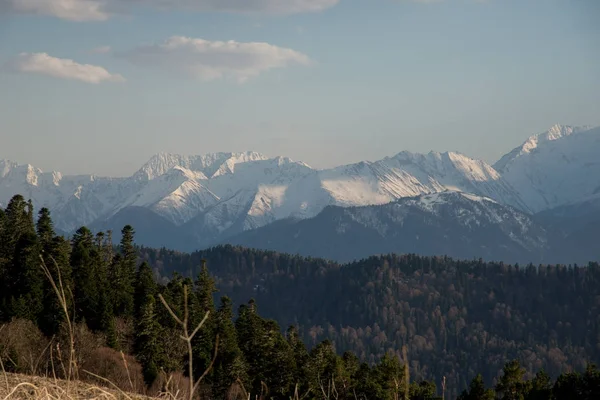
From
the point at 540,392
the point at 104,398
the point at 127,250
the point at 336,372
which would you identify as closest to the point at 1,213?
the point at 127,250

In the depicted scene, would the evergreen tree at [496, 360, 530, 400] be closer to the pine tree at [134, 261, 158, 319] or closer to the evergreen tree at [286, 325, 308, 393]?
the evergreen tree at [286, 325, 308, 393]

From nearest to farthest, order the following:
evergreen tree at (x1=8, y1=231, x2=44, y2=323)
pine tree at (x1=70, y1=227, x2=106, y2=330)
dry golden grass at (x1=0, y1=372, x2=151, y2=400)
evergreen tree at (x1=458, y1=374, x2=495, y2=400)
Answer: dry golden grass at (x1=0, y1=372, x2=151, y2=400) → evergreen tree at (x1=458, y1=374, x2=495, y2=400) → evergreen tree at (x1=8, y1=231, x2=44, y2=323) → pine tree at (x1=70, y1=227, x2=106, y2=330)

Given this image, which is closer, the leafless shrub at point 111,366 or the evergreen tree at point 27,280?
the leafless shrub at point 111,366

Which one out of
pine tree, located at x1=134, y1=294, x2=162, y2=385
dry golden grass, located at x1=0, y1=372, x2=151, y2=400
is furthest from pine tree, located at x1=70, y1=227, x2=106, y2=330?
dry golden grass, located at x1=0, y1=372, x2=151, y2=400

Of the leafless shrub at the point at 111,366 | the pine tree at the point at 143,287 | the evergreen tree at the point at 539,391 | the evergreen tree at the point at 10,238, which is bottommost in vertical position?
the evergreen tree at the point at 539,391

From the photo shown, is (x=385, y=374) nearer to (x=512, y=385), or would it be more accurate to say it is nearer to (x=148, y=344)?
(x=512, y=385)

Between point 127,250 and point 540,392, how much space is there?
170ft

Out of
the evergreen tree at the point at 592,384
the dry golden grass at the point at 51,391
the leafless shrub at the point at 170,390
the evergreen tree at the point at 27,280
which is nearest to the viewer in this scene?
the dry golden grass at the point at 51,391

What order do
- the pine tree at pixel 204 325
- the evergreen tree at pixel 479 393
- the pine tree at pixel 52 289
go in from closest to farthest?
the evergreen tree at pixel 479 393 → the pine tree at pixel 52 289 → the pine tree at pixel 204 325

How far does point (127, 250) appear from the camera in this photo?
93.1 meters

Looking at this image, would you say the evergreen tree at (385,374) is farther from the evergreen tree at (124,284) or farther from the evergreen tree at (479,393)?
the evergreen tree at (124,284)

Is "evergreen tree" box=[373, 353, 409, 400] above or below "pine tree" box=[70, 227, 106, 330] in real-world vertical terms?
below

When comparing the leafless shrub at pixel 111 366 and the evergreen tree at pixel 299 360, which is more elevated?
the leafless shrub at pixel 111 366

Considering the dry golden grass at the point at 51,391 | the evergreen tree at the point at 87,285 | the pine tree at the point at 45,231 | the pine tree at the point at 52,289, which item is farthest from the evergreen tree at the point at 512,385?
the dry golden grass at the point at 51,391
